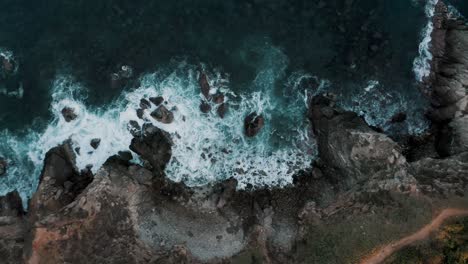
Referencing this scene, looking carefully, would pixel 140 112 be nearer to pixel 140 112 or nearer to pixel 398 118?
pixel 140 112

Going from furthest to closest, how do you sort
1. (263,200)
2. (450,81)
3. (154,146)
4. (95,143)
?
1. (95,143)
2. (450,81)
3. (154,146)
4. (263,200)

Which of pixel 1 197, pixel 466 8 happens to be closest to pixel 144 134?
pixel 1 197

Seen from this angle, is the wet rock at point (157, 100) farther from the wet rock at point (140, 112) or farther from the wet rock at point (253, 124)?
the wet rock at point (253, 124)

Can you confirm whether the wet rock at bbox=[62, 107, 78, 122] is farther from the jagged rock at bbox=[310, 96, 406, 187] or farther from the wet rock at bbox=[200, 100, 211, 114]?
the jagged rock at bbox=[310, 96, 406, 187]

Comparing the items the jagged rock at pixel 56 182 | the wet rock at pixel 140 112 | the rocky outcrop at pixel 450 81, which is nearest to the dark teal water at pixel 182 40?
the rocky outcrop at pixel 450 81

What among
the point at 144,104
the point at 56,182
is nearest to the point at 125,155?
the point at 144,104

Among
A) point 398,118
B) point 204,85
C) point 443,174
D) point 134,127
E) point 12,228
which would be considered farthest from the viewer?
point 398,118
